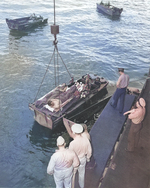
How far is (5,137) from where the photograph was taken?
9.52 meters

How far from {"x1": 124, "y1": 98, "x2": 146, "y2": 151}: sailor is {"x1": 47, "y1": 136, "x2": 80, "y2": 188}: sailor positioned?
200cm

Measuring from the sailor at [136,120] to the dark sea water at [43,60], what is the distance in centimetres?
389

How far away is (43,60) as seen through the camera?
18.3 meters

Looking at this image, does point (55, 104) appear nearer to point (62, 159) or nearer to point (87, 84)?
point (87, 84)

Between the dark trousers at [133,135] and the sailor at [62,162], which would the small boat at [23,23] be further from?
the sailor at [62,162]

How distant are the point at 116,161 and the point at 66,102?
440 cm

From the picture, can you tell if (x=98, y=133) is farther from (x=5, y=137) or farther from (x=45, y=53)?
(x=45, y=53)

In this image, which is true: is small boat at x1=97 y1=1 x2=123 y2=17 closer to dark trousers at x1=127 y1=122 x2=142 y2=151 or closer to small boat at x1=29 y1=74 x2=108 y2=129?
small boat at x1=29 y1=74 x2=108 y2=129

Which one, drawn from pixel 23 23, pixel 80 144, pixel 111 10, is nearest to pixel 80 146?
pixel 80 144

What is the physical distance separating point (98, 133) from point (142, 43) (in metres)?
21.1

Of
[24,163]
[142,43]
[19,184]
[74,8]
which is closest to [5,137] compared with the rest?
[24,163]

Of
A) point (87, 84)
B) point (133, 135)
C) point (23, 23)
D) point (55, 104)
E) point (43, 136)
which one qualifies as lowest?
point (43, 136)

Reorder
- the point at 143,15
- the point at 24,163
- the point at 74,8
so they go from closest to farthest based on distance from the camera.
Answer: the point at 24,163, the point at 143,15, the point at 74,8

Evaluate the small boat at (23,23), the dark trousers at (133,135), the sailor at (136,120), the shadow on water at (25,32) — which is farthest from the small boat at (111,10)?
the dark trousers at (133,135)
